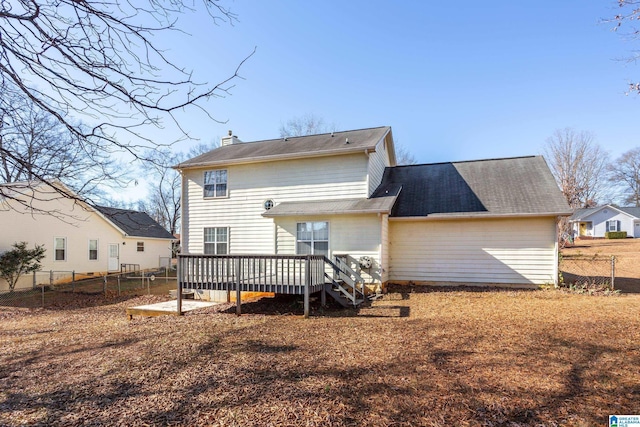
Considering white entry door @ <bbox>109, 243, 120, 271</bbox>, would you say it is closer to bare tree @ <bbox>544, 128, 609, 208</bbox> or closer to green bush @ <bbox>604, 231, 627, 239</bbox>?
bare tree @ <bbox>544, 128, 609, 208</bbox>

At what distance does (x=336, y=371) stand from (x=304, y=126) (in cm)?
2856

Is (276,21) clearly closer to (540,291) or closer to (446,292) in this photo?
(446,292)

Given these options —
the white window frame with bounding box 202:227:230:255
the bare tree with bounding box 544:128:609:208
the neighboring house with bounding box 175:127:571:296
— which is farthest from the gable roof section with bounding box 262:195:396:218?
the bare tree with bounding box 544:128:609:208

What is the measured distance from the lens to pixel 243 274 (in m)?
9.01

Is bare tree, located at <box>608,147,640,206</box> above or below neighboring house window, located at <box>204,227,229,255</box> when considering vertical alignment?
above

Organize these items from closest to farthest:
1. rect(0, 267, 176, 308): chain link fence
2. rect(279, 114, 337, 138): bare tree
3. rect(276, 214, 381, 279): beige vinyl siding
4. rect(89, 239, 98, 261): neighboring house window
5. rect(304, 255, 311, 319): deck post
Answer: rect(304, 255, 311, 319): deck post
rect(276, 214, 381, 279): beige vinyl siding
rect(0, 267, 176, 308): chain link fence
rect(89, 239, 98, 261): neighboring house window
rect(279, 114, 337, 138): bare tree

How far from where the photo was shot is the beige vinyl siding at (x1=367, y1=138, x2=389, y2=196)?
12.0 metres

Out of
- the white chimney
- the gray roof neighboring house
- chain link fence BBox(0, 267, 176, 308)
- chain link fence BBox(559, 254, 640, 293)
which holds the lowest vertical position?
chain link fence BBox(0, 267, 176, 308)

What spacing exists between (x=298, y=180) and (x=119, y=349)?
8.15 meters

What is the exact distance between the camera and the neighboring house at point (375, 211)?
426 inches

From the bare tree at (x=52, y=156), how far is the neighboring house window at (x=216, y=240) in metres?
9.48

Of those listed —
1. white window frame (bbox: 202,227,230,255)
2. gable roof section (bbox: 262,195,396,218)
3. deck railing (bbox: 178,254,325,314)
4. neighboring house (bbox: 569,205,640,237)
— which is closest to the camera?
deck railing (bbox: 178,254,325,314)

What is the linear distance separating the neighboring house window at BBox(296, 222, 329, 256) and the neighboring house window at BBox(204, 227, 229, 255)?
3325mm

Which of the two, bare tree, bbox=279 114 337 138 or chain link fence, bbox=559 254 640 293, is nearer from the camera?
chain link fence, bbox=559 254 640 293
